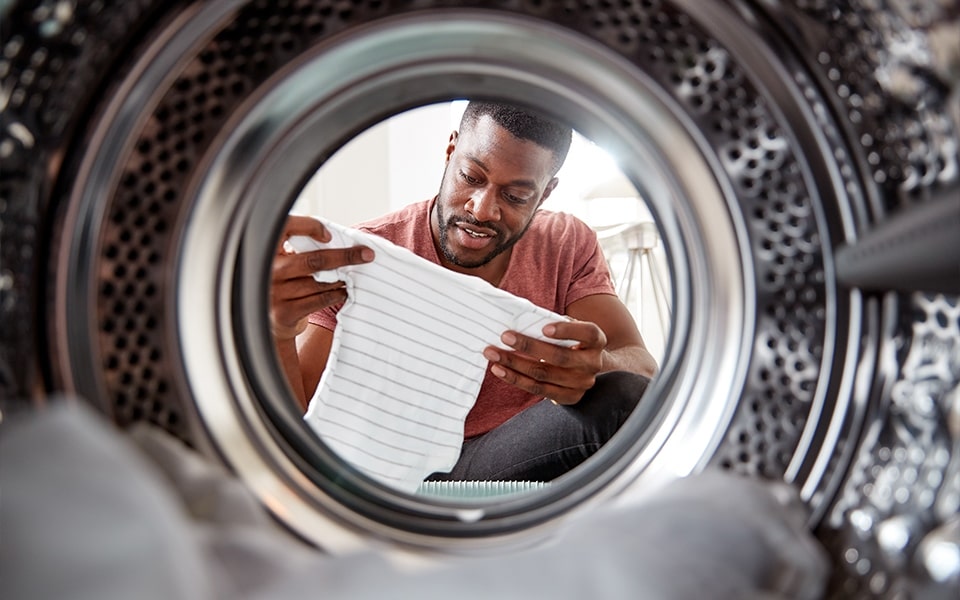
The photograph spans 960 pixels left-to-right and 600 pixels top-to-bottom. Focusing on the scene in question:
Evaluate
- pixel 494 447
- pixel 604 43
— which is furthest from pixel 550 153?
pixel 604 43

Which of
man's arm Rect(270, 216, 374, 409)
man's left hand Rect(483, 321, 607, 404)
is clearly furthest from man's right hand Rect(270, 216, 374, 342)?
man's left hand Rect(483, 321, 607, 404)

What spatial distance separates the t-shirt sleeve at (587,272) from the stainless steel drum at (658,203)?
3.52 ft

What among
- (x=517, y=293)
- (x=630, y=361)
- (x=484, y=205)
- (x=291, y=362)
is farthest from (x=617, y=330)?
(x=291, y=362)

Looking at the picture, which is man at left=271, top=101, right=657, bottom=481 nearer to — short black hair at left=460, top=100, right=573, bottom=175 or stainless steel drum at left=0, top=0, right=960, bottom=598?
short black hair at left=460, top=100, right=573, bottom=175

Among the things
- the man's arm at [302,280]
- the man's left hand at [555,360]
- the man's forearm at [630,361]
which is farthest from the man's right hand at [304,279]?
the man's forearm at [630,361]

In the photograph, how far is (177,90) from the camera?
40 cm

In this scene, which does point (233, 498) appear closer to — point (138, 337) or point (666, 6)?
point (138, 337)

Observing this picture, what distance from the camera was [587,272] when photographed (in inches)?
63.3

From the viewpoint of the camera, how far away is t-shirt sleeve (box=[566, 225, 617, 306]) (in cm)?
156

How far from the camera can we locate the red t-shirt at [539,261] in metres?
1.56

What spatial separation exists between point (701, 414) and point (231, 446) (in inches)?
9.4

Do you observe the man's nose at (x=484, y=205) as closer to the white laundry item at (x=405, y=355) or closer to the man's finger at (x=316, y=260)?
the white laundry item at (x=405, y=355)

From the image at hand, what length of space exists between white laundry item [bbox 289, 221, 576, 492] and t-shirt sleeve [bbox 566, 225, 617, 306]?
377mm

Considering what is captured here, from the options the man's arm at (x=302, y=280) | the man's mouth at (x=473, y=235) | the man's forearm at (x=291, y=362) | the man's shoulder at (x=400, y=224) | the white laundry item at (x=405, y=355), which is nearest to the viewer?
the man's arm at (x=302, y=280)
